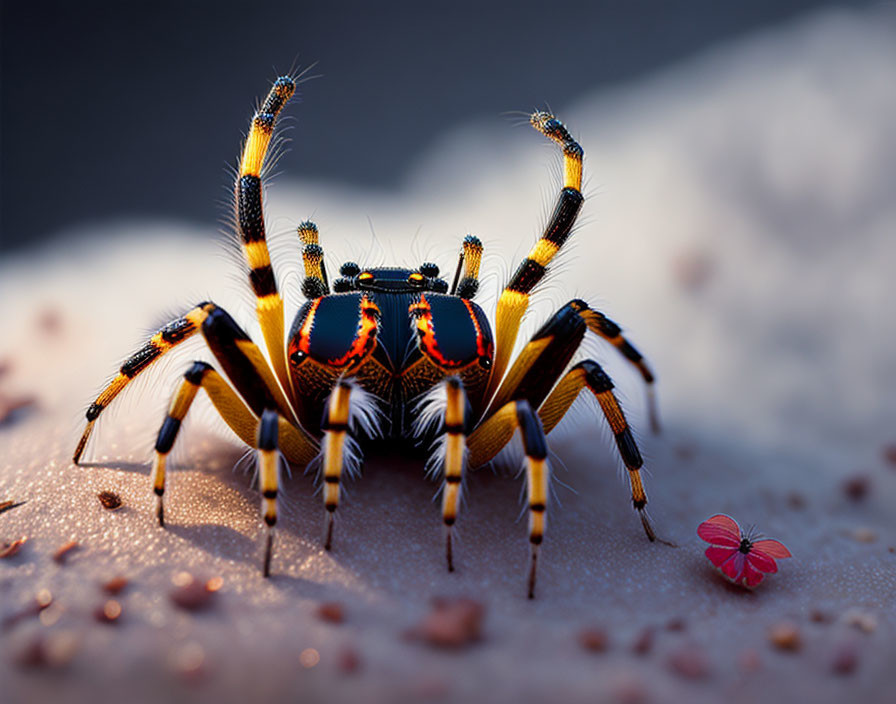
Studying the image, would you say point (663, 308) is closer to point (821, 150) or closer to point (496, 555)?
point (821, 150)

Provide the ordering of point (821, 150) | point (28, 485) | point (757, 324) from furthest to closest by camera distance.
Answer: point (821, 150) → point (757, 324) → point (28, 485)

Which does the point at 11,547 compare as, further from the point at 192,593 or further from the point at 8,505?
the point at 192,593

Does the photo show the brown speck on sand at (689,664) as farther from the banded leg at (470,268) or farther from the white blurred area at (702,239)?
the white blurred area at (702,239)

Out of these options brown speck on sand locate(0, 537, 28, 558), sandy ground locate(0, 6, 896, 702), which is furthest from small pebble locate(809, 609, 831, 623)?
brown speck on sand locate(0, 537, 28, 558)

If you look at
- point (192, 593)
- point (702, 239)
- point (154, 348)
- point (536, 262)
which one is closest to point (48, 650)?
point (192, 593)

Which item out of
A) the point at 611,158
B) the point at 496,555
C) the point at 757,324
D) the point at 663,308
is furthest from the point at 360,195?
the point at 496,555

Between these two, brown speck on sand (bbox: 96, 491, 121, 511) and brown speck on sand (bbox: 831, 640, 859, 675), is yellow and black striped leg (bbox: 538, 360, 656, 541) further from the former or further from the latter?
brown speck on sand (bbox: 96, 491, 121, 511)

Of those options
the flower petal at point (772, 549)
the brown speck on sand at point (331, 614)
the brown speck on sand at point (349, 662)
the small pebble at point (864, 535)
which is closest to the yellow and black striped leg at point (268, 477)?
the brown speck on sand at point (331, 614)
